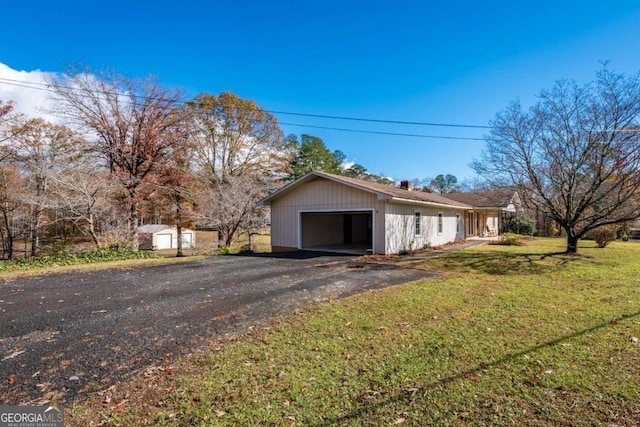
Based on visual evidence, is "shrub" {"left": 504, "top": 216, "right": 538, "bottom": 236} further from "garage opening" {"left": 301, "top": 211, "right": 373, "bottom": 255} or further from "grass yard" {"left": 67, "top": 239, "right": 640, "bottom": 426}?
"grass yard" {"left": 67, "top": 239, "right": 640, "bottom": 426}

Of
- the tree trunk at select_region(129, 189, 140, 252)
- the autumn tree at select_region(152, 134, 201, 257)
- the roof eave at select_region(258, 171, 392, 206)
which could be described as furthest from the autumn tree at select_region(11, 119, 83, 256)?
the roof eave at select_region(258, 171, 392, 206)

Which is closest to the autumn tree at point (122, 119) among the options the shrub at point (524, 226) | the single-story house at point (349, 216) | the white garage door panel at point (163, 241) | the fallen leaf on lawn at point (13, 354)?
the single-story house at point (349, 216)

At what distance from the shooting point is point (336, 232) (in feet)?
60.0

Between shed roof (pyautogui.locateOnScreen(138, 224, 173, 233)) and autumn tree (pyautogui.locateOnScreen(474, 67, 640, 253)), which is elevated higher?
autumn tree (pyautogui.locateOnScreen(474, 67, 640, 253))

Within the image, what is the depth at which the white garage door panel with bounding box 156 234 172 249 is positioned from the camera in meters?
28.1

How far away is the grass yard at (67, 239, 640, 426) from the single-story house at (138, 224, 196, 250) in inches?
986

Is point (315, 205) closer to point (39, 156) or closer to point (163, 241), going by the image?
point (39, 156)

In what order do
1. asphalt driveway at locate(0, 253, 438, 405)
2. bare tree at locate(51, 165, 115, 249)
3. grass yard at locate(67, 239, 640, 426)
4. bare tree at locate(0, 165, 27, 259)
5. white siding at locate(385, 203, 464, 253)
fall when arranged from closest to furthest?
1. grass yard at locate(67, 239, 640, 426)
2. asphalt driveway at locate(0, 253, 438, 405)
3. white siding at locate(385, 203, 464, 253)
4. bare tree at locate(51, 165, 115, 249)
5. bare tree at locate(0, 165, 27, 259)

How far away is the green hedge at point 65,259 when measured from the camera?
9133 mm

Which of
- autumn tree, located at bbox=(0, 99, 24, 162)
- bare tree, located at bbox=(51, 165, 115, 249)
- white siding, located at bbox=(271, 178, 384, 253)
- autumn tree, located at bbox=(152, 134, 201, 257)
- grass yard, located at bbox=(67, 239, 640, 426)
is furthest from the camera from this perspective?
autumn tree, located at bbox=(152, 134, 201, 257)

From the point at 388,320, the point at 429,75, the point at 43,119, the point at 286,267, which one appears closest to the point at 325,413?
the point at 388,320

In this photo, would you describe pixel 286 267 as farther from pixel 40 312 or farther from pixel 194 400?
pixel 194 400

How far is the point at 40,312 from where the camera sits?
5008mm

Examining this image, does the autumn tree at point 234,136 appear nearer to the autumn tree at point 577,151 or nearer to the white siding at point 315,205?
the white siding at point 315,205
